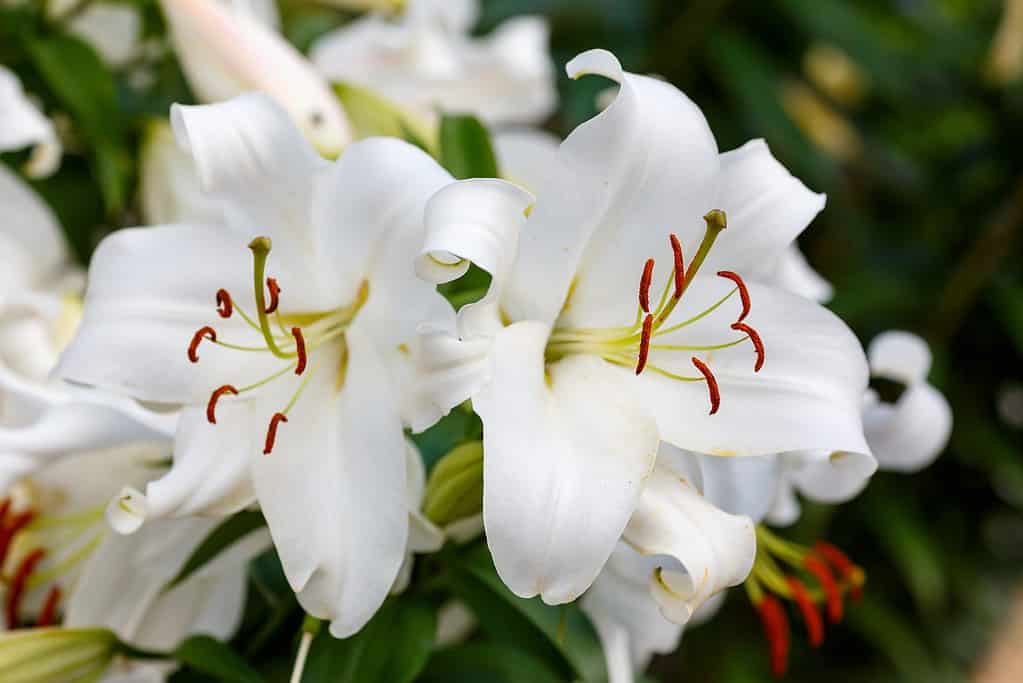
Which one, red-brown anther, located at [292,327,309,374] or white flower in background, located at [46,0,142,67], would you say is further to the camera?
white flower in background, located at [46,0,142,67]

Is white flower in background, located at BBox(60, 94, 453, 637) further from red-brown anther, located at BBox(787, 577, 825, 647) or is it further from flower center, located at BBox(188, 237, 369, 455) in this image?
red-brown anther, located at BBox(787, 577, 825, 647)

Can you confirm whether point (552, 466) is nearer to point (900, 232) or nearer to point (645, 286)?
point (645, 286)

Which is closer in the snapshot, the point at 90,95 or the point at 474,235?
the point at 474,235

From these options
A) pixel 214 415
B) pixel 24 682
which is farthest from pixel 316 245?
pixel 24 682

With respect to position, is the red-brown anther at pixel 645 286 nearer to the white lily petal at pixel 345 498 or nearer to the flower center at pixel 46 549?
the white lily petal at pixel 345 498

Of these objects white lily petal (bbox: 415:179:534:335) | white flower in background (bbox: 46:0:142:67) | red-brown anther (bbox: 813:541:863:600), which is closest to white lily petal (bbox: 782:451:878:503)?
red-brown anther (bbox: 813:541:863:600)

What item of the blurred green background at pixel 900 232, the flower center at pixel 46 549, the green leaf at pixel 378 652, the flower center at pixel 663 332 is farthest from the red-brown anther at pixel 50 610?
the blurred green background at pixel 900 232

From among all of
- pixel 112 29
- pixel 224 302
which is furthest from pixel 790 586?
pixel 112 29
